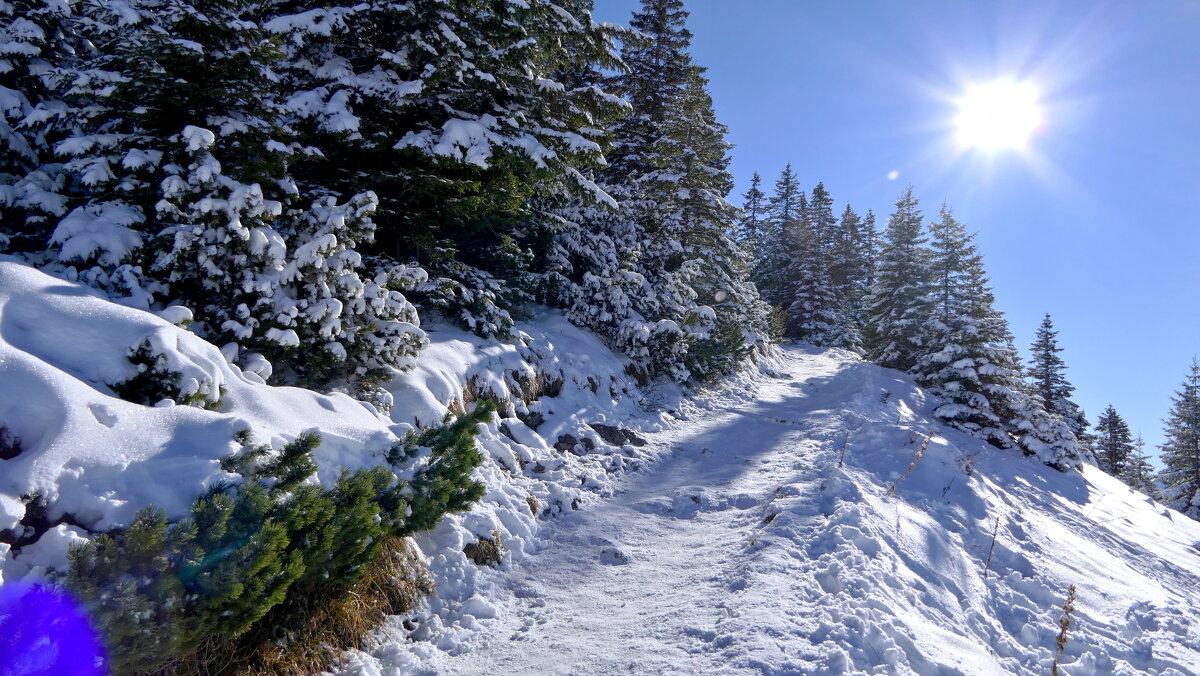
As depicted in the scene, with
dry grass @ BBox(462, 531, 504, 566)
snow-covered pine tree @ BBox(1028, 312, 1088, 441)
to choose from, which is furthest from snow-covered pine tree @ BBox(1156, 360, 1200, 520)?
dry grass @ BBox(462, 531, 504, 566)

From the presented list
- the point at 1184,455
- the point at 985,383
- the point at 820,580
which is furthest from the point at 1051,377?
the point at 820,580

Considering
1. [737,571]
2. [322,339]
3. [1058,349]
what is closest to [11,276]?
[322,339]

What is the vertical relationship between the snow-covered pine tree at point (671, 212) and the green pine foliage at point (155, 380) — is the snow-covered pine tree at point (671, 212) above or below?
above

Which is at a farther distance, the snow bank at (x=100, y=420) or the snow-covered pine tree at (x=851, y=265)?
the snow-covered pine tree at (x=851, y=265)

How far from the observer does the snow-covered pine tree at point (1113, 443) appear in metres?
34.5

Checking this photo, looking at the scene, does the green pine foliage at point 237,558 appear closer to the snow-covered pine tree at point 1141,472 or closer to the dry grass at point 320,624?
the dry grass at point 320,624

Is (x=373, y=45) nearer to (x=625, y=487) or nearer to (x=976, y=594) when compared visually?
(x=625, y=487)

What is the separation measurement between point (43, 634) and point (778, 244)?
45776 mm

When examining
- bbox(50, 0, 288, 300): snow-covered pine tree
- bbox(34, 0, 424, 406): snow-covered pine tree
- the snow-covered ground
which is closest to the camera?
the snow-covered ground

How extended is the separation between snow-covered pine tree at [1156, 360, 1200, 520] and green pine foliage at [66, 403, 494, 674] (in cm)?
3445

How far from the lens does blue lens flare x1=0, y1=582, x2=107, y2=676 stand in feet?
7.57

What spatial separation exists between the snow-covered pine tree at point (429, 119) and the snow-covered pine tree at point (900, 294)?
1966 centimetres

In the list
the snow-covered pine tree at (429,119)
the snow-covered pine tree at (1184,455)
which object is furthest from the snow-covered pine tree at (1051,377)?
the snow-covered pine tree at (429,119)

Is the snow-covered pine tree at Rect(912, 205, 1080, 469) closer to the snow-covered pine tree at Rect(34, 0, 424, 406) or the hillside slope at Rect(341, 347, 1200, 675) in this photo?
the hillside slope at Rect(341, 347, 1200, 675)
